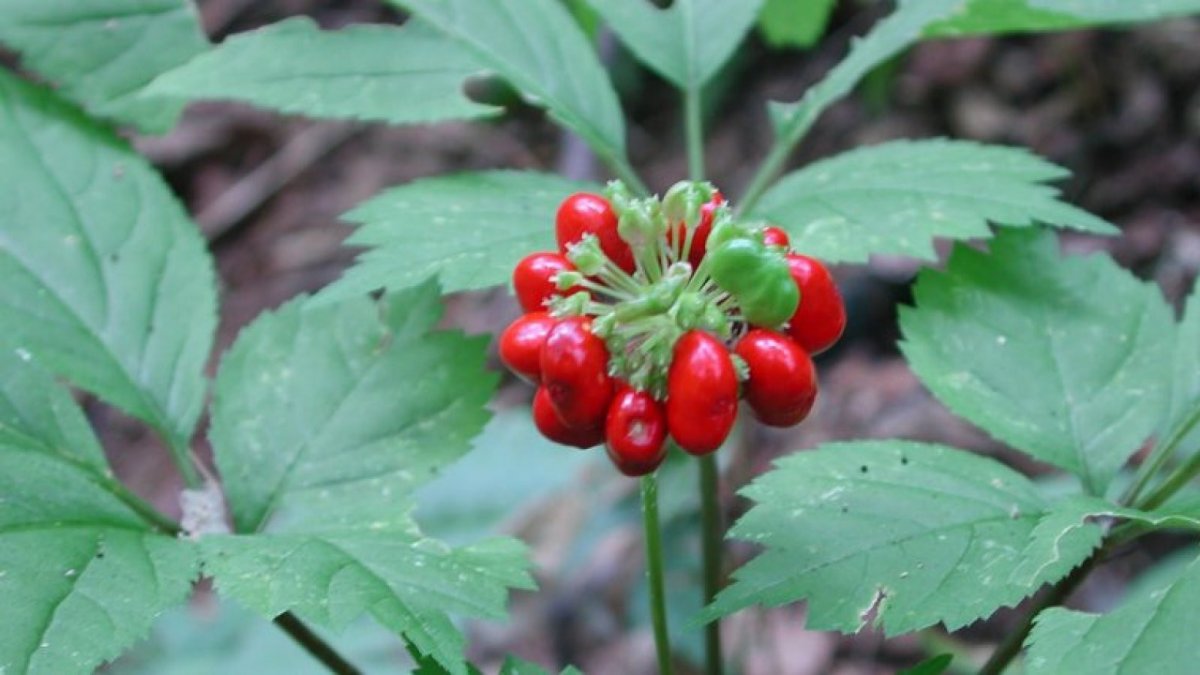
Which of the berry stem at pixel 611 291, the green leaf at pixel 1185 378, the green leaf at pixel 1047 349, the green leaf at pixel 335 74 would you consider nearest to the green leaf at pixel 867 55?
the green leaf at pixel 1047 349

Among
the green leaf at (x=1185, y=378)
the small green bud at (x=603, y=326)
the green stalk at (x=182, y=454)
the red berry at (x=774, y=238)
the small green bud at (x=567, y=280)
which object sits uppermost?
the red berry at (x=774, y=238)

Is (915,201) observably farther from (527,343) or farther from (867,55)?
(527,343)

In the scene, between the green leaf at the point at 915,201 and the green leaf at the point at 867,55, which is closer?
the green leaf at the point at 915,201

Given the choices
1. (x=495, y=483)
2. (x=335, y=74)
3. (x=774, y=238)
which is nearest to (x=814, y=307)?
(x=774, y=238)

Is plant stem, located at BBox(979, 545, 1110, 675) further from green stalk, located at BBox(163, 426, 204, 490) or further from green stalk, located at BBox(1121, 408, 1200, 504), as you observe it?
green stalk, located at BBox(163, 426, 204, 490)

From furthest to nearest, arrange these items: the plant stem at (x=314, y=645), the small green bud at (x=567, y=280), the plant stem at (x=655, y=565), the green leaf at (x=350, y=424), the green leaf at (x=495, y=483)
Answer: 1. the green leaf at (x=495, y=483)
2. the plant stem at (x=314, y=645)
3. the green leaf at (x=350, y=424)
4. the plant stem at (x=655, y=565)
5. the small green bud at (x=567, y=280)

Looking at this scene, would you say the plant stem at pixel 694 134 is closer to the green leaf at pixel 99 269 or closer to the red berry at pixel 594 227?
the red berry at pixel 594 227

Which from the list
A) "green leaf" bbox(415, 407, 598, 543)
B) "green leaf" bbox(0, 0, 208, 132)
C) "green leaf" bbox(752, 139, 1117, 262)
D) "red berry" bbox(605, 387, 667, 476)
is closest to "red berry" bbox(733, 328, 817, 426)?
"red berry" bbox(605, 387, 667, 476)

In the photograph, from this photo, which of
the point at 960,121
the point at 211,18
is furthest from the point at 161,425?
the point at 211,18
